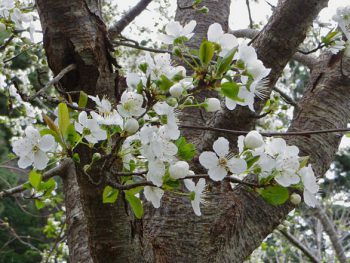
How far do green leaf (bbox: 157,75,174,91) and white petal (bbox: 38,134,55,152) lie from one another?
24 cm

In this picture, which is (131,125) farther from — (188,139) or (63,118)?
(188,139)

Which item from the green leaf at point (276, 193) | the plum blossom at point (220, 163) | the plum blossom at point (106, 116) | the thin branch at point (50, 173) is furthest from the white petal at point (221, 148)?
the thin branch at point (50, 173)

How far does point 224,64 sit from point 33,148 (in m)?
0.42

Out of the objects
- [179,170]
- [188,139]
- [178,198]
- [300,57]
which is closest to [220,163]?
[179,170]

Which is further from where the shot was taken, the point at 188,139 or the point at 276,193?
the point at 188,139

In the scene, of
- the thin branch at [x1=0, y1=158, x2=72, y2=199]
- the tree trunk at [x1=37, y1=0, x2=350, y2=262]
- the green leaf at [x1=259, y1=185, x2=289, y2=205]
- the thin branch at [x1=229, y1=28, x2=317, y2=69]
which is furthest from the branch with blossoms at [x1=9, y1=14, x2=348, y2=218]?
the thin branch at [x1=0, y1=158, x2=72, y2=199]

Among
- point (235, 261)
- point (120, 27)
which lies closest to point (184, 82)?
point (235, 261)

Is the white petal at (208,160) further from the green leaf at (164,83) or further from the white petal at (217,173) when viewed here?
the green leaf at (164,83)

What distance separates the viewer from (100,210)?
1.07 m

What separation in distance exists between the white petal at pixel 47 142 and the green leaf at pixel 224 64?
1.15 ft

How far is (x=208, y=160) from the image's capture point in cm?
93

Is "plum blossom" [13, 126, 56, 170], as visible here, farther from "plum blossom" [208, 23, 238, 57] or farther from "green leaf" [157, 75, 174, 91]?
"plum blossom" [208, 23, 238, 57]

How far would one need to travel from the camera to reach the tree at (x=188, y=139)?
112cm

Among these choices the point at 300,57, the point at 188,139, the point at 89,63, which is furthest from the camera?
the point at 300,57
